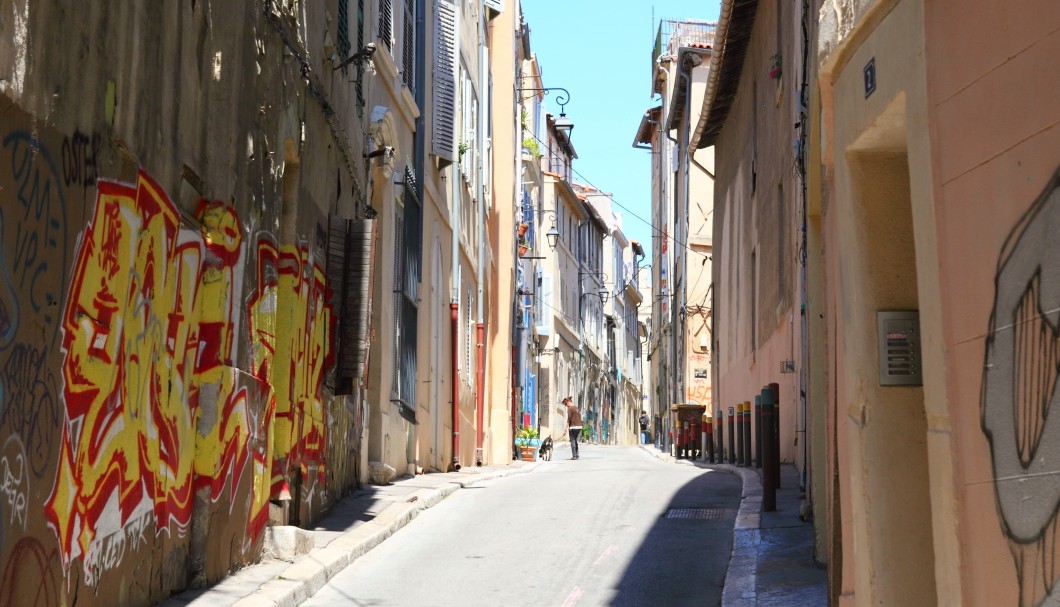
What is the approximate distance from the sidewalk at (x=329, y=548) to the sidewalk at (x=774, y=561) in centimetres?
279

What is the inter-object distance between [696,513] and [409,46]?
8.84m

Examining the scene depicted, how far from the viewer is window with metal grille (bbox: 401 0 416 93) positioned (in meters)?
19.7

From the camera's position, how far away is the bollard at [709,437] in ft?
89.5

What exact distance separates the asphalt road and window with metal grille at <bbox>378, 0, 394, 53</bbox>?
5.53 metres

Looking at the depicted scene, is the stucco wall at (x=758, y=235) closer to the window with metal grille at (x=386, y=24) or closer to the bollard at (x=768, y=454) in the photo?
the bollard at (x=768, y=454)

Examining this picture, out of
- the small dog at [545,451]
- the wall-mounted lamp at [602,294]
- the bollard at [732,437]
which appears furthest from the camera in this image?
the wall-mounted lamp at [602,294]

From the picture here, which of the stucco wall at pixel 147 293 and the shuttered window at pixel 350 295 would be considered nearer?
the stucco wall at pixel 147 293

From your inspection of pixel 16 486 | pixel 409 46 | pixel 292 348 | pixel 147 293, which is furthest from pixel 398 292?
pixel 16 486

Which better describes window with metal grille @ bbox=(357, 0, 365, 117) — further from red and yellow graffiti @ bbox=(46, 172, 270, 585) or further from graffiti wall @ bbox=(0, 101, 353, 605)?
red and yellow graffiti @ bbox=(46, 172, 270, 585)

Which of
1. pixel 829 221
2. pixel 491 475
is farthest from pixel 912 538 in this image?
pixel 491 475

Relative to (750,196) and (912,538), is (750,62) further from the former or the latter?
(912,538)

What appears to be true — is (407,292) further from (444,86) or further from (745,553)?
(745,553)

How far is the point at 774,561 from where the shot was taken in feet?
33.2

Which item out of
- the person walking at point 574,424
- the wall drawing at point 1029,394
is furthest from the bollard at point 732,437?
the wall drawing at point 1029,394
